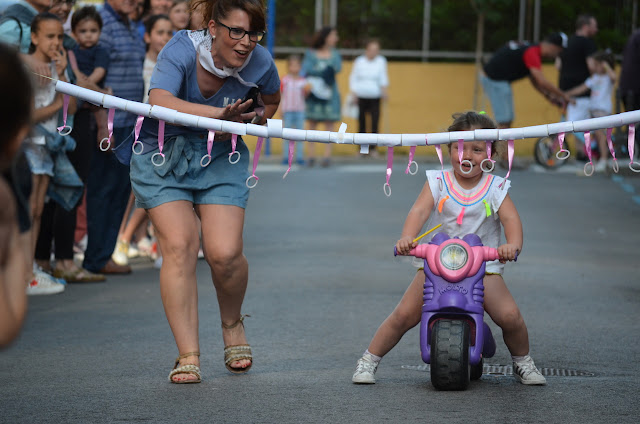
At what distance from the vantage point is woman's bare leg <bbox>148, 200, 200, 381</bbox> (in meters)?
5.93

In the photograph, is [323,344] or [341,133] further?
[323,344]

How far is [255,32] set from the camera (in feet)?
19.5

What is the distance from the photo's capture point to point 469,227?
6.04 m

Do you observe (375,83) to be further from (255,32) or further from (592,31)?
(255,32)

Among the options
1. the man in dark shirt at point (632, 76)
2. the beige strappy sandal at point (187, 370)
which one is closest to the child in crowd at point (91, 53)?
the beige strappy sandal at point (187, 370)

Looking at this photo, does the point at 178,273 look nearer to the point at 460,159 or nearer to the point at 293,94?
the point at 460,159

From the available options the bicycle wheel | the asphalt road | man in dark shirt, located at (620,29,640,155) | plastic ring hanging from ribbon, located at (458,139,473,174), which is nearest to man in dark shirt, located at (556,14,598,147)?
the bicycle wheel

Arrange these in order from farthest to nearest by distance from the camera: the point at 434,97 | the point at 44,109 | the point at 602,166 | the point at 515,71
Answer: the point at 434,97
the point at 602,166
the point at 515,71
the point at 44,109

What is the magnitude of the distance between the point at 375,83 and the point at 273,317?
1432 cm

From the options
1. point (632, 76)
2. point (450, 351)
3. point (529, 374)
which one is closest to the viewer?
point (450, 351)

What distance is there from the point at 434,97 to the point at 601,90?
598 centimetres

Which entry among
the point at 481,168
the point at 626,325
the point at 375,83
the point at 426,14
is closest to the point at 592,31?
the point at 375,83

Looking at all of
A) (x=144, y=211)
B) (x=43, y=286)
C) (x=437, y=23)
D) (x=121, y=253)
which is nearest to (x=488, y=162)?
(x=43, y=286)

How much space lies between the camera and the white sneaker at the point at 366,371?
6.00m
